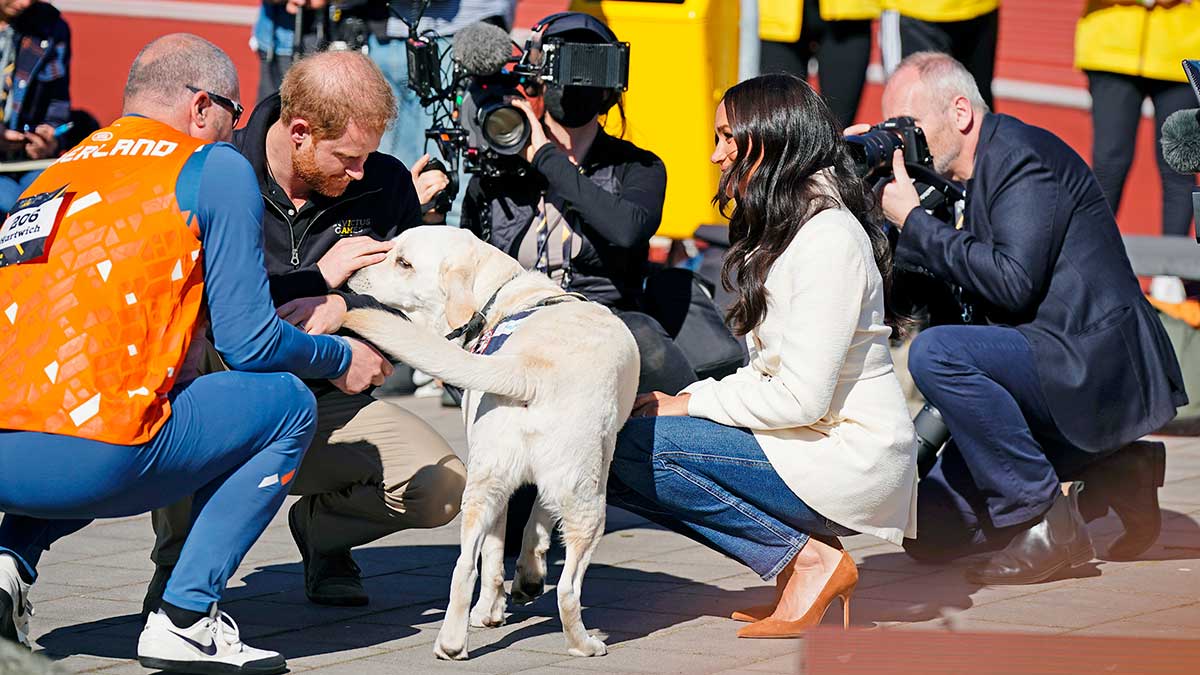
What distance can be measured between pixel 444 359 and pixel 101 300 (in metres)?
0.81

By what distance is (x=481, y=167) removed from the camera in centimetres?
533

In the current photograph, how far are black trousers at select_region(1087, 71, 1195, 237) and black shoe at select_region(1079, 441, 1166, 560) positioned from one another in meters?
2.85

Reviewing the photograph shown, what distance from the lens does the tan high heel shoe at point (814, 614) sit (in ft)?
13.9

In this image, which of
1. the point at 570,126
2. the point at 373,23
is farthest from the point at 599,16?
the point at 570,126

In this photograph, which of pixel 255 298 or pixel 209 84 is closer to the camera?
pixel 255 298

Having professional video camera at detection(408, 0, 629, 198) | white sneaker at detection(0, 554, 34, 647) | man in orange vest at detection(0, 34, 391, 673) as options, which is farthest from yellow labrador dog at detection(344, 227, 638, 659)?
professional video camera at detection(408, 0, 629, 198)

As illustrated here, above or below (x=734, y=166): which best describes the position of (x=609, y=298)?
below

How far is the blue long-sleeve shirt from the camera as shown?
3678 millimetres

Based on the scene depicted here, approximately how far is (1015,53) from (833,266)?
7742 mm

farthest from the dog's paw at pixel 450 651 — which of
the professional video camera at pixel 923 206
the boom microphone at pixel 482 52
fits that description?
the boom microphone at pixel 482 52

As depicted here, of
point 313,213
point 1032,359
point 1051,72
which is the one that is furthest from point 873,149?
point 1051,72

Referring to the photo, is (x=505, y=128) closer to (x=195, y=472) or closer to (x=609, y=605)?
(x=609, y=605)

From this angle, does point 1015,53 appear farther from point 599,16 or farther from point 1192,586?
point 1192,586

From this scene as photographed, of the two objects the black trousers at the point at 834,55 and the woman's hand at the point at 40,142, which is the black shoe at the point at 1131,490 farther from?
the woman's hand at the point at 40,142
